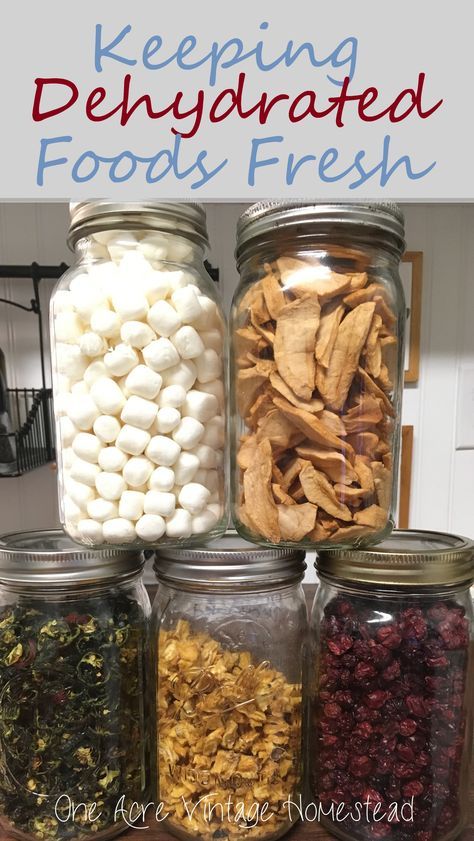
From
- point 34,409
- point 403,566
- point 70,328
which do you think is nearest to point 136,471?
point 70,328

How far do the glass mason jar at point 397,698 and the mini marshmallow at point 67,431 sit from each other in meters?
0.24

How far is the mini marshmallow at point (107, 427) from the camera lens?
0.38 metres

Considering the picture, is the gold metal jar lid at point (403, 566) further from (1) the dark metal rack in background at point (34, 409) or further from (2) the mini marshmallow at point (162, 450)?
(1) the dark metal rack in background at point (34, 409)

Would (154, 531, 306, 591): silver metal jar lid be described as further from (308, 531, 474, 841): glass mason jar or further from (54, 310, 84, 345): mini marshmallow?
(54, 310, 84, 345): mini marshmallow

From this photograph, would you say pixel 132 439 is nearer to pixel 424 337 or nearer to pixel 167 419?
pixel 167 419

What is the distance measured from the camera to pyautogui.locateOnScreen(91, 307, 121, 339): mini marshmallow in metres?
0.38

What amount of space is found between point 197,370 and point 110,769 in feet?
1.13

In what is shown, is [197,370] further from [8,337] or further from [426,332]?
[426,332]

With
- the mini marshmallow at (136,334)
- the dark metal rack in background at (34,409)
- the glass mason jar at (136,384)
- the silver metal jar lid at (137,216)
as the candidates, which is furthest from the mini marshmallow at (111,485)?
the dark metal rack in background at (34,409)

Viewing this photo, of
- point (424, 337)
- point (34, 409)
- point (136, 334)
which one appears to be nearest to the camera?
point (136, 334)

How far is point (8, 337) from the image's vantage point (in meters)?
1.11

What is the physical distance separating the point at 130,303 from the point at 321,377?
15 centimetres

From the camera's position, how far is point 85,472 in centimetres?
39

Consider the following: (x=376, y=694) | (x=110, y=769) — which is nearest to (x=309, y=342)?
(x=376, y=694)
